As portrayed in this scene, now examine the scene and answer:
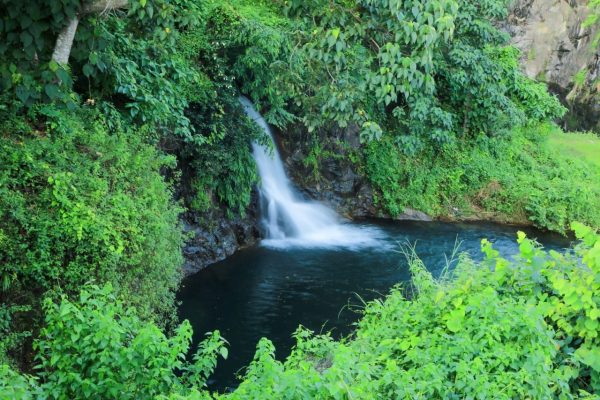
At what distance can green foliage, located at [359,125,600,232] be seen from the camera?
16000 mm

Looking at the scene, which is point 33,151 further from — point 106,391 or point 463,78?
point 463,78

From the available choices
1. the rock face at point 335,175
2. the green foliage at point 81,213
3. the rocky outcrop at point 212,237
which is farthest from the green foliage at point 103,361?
the rock face at point 335,175

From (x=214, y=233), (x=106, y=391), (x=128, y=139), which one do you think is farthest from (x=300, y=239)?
(x=106, y=391)

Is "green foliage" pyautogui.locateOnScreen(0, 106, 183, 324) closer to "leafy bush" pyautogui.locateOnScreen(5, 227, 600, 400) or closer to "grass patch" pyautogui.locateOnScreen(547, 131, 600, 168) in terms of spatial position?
"leafy bush" pyautogui.locateOnScreen(5, 227, 600, 400)

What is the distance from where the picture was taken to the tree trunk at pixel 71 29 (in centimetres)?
660

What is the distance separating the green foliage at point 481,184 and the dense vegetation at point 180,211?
4.64 metres

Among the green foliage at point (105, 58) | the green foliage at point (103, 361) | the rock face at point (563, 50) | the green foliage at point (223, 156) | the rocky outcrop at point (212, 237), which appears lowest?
the rocky outcrop at point (212, 237)

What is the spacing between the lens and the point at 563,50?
2275 centimetres

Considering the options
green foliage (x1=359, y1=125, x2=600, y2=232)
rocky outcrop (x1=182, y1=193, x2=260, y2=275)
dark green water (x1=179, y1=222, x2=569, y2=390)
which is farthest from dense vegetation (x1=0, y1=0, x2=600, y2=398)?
green foliage (x1=359, y1=125, x2=600, y2=232)

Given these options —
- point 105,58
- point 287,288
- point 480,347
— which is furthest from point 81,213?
point 287,288

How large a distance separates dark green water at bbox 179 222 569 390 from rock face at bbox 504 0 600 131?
10.7m

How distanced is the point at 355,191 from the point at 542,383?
38.8 feet

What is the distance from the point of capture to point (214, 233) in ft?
38.1

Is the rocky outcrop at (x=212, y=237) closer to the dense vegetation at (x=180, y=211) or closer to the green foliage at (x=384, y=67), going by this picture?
the dense vegetation at (x=180, y=211)
